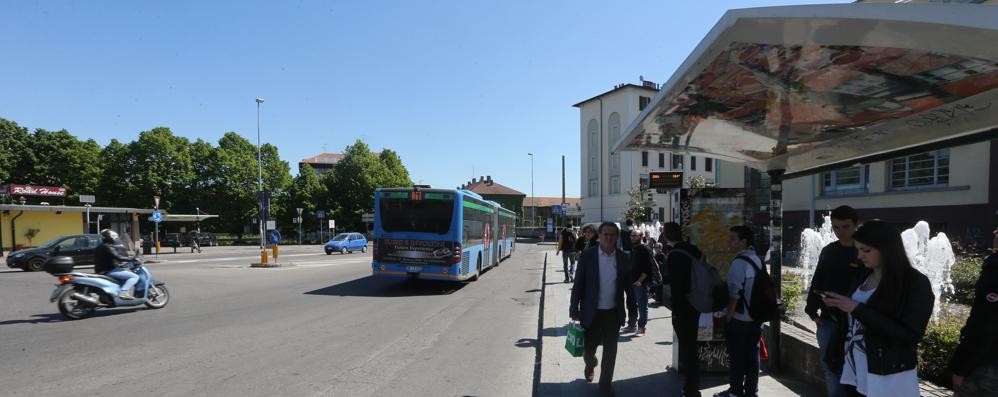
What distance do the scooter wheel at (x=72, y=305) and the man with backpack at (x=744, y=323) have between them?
34.8 ft

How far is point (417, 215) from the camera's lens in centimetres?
1354

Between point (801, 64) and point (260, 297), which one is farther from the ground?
point (801, 64)

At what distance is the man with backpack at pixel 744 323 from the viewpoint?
4.18 m

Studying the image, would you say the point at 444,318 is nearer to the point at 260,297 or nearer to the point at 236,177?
the point at 260,297

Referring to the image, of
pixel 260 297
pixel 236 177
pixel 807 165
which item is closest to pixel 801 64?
pixel 807 165

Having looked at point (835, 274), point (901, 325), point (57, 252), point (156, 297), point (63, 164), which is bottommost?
point (156, 297)

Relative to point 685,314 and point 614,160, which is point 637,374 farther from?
point 614,160

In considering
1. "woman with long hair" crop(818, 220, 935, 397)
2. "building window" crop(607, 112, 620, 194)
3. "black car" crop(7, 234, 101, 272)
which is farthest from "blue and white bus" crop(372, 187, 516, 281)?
"building window" crop(607, 112, 620, 194)

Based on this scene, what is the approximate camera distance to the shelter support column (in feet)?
17.2

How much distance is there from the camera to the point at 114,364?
6219 millimetres

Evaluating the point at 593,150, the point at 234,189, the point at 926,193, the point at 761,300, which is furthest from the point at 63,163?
the point at 926,193

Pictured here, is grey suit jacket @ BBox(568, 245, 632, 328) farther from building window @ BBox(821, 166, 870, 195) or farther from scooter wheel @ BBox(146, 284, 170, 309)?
building window @ BBox(821, 166, 870, 195)

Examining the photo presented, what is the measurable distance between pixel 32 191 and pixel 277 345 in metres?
46.0

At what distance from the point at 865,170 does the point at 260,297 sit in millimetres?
26475
